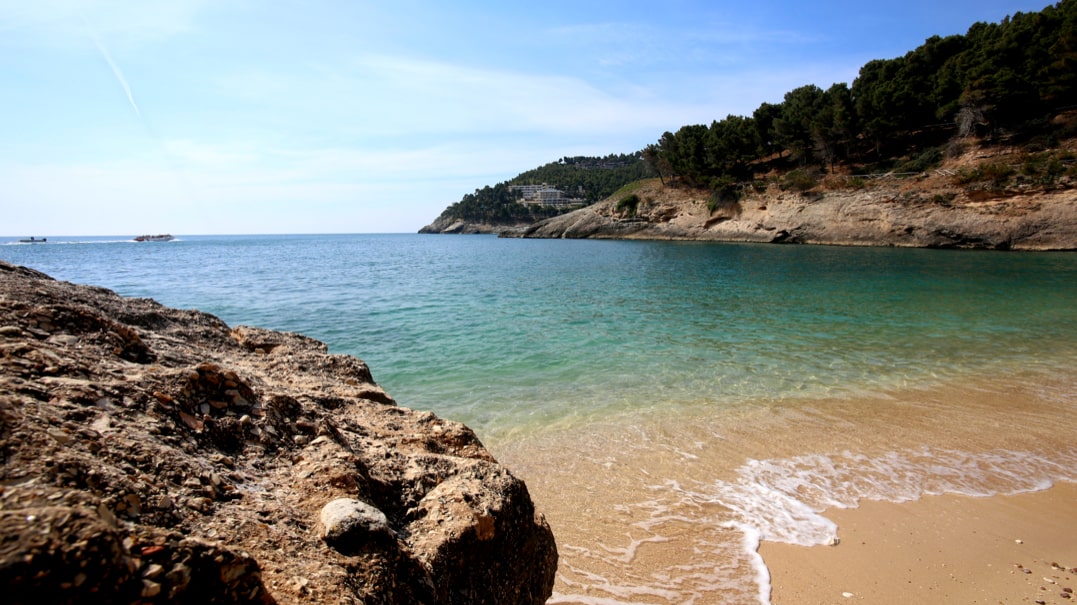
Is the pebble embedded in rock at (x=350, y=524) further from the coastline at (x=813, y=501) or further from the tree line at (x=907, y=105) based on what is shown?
the tree line at (x=907, y=105)

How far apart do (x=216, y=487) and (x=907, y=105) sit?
65.4 metres

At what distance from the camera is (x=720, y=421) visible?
712cm

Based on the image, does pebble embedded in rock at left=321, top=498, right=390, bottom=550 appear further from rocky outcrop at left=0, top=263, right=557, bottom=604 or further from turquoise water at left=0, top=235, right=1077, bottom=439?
turquoise water at left=0, top=235, right=1077, bottom=439

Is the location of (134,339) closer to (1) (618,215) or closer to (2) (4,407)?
(2) (4,407)

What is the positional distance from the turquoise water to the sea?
78 millimetres

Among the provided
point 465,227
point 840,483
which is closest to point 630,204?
point 840,483

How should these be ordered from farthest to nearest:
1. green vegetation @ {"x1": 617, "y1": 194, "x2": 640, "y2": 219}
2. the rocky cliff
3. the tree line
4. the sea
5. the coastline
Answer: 1. green vegetation @ {"x1": 617, "y1": 194, "x2": 640, "y2": 219}
2. the tree line
3. the rocky cliff
4. the sea
5. the coastline

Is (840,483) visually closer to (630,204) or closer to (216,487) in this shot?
(216,487)

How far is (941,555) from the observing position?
417 centimetres

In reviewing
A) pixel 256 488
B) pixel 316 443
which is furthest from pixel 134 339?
pixel 256 488

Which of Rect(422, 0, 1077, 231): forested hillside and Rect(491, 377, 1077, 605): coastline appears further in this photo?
Rect(422, 0, 1077, 231): forested hillside

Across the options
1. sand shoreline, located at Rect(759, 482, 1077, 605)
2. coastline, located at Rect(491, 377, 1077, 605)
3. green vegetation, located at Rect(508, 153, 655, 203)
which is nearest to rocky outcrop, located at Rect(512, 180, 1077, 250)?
coastline, located at Rect(491, 377, 1077, 605)

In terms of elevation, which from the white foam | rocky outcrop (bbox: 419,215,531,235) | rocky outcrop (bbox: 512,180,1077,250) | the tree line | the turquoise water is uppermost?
the tree line

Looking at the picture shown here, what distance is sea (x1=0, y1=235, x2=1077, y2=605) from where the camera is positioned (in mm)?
4594
